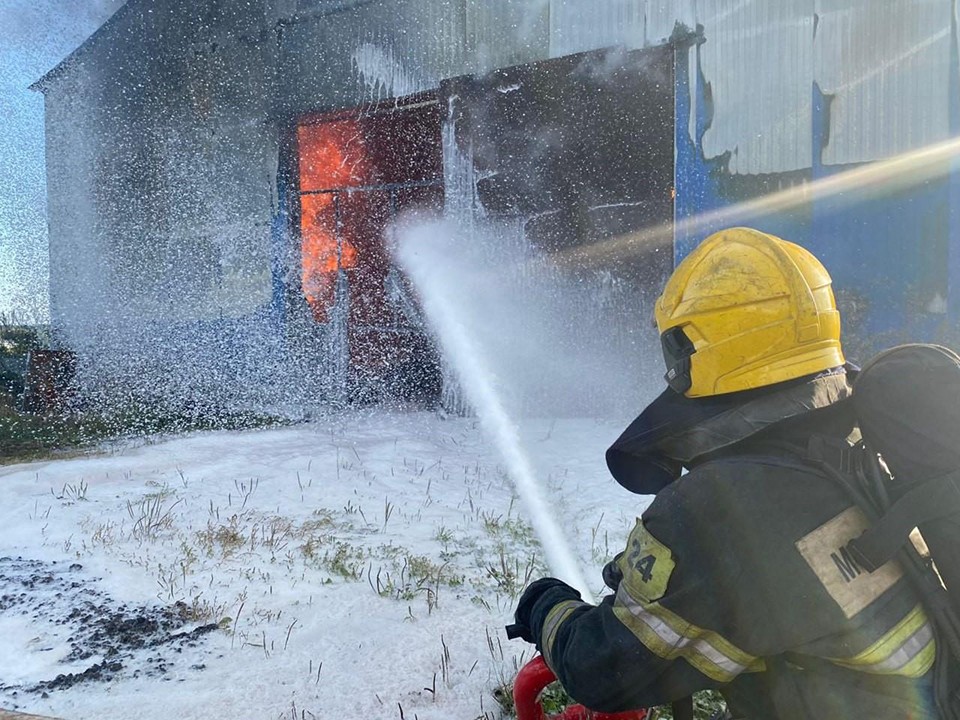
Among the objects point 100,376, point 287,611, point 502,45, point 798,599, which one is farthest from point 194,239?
point 798,599

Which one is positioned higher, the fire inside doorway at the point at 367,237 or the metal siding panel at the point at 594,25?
the metal siding panel at the point at 594,25

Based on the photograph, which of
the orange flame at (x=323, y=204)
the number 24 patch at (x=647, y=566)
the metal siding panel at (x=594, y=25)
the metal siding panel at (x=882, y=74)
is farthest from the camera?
the orange flame at (x=323, y=204)

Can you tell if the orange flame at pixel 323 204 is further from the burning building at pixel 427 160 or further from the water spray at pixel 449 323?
the water spray at pixel 449 323

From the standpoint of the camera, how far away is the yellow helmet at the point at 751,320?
138 cm

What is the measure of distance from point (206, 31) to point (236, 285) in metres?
3.70

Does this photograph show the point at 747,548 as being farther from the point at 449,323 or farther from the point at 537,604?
the point at 449,323

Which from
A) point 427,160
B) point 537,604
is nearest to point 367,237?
point 427,160

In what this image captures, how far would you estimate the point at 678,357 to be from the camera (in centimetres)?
149

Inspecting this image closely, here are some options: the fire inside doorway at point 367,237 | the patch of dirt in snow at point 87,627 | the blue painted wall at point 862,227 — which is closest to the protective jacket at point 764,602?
the patch of dirt in snow at point 87,627

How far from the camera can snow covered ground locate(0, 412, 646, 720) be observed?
252 centimetres

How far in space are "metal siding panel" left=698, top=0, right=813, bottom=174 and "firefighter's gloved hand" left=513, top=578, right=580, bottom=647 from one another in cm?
597

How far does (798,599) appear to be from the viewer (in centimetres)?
116

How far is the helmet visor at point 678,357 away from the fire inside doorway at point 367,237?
6.91m

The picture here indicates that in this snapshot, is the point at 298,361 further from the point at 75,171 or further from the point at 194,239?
the point at 75,171
